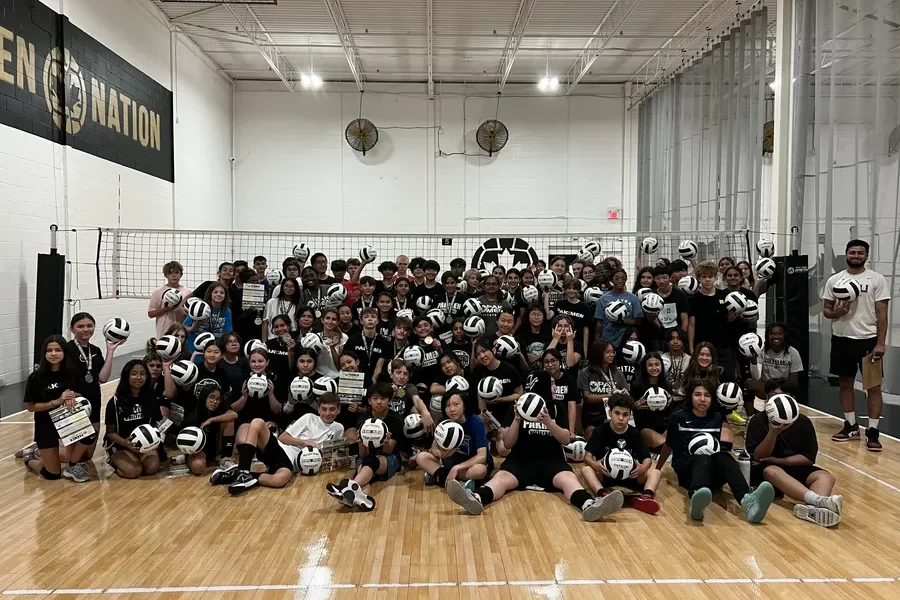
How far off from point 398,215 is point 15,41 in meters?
8.39

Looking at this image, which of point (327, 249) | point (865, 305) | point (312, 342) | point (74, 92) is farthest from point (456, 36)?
point (865, 305)

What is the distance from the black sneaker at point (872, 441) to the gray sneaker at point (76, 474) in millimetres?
6185

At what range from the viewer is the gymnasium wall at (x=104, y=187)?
7.50 meters

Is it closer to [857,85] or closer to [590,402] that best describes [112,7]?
[590,402]

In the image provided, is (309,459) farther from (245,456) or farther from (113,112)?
(113,112)

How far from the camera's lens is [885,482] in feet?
14.8

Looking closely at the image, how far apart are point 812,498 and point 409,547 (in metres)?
2.44

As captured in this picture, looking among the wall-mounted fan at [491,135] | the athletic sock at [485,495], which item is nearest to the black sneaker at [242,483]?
the athletic sock at [485,495]

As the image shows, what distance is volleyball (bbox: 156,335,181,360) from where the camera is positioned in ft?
16.2

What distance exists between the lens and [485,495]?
4055mm

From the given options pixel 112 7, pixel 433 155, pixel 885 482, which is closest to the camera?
pixel 885 482

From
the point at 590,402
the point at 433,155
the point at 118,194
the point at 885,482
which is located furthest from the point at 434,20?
the point at 885,482

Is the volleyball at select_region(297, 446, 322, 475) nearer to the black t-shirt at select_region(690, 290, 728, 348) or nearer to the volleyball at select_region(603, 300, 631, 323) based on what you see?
the volleyball at select_region(603, 300, 631, 323)

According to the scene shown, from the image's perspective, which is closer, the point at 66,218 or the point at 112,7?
the point at 66,218
